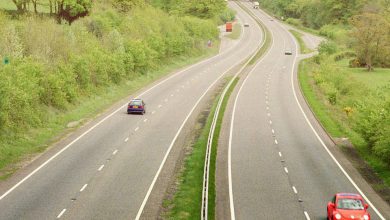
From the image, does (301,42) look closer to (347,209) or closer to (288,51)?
(288,51)

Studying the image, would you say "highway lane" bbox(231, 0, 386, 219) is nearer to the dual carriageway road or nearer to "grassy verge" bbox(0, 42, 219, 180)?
the dual carriageway road

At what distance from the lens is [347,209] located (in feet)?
91.0

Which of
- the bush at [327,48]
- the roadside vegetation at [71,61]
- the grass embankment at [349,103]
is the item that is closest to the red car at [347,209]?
the grass embankment at [349,103]

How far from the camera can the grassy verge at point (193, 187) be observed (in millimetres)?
30686

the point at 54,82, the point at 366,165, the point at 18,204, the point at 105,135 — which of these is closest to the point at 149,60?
the point at 54,82

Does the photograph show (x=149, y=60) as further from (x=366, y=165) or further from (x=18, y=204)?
(x=18, y=204)

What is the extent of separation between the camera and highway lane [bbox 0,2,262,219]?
30391mm

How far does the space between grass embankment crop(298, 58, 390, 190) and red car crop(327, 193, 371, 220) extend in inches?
352

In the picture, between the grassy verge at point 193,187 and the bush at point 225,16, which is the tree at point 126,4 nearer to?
the grassy verge at point 193,187

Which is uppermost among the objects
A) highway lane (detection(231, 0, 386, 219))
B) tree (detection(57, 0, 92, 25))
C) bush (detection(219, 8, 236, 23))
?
tree (detection(57, 0, 92, 25))

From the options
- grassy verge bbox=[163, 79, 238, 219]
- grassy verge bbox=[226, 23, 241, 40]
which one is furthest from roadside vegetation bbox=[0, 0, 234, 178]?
grassy verge bbox=[226, 23, 241, 40]

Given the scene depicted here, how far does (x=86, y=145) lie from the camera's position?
1743 inches

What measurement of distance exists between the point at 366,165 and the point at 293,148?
19.7 ft

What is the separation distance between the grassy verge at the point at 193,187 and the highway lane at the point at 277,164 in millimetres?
1433
